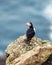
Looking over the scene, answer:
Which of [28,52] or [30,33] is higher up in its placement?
[30,33]

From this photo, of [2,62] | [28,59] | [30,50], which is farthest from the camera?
[2,62]

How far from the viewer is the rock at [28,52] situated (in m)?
18.6

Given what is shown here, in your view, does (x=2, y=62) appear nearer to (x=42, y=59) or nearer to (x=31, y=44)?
(x=31, y=44)

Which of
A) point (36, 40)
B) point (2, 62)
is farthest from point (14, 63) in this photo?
Answer: point (2, 62)

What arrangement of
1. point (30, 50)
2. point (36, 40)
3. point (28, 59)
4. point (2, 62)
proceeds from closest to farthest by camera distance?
1. point (28, 59)
2. point (30, 50)
3. point (36, 40)
4. point (2, 62)

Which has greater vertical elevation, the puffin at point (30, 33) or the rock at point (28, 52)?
the puffin at point (30, 33)

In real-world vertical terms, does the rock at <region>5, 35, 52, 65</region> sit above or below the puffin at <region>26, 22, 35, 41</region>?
below

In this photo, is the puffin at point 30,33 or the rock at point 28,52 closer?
the rock at point 28,52

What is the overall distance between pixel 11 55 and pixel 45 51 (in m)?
2.39

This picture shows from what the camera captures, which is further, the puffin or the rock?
the puffin

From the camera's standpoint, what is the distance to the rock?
18.6m

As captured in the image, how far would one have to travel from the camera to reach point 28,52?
19266 mm

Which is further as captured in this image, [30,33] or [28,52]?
[30,33]

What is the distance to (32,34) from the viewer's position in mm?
22219
